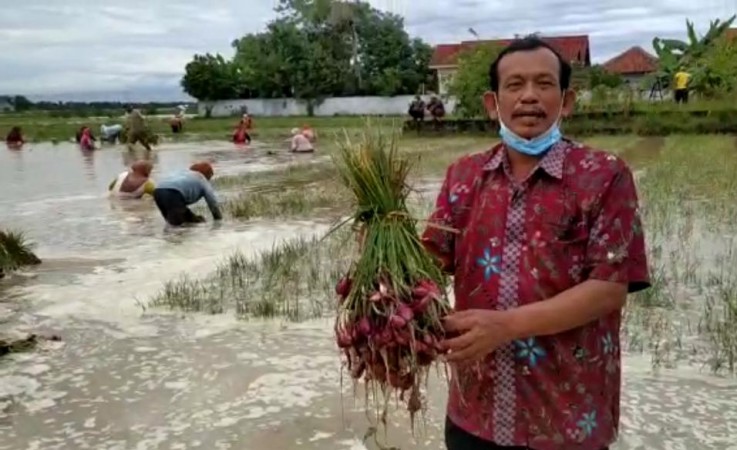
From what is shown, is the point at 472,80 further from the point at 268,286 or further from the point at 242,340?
the point at 242,340

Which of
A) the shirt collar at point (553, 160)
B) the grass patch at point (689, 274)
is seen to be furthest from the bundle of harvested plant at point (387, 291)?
the grass patch at point (689, 274)

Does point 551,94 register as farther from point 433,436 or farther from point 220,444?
point 220,444

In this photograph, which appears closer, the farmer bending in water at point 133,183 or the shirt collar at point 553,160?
the shirt collar at point 553,160

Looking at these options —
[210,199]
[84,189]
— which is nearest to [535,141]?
[210,199]

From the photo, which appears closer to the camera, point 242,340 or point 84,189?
point 242,340

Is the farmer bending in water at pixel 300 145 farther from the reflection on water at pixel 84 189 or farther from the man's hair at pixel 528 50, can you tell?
the man's hair at pixel 528 50

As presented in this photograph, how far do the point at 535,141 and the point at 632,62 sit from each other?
192 feet

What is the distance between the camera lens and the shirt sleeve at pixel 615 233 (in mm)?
1778

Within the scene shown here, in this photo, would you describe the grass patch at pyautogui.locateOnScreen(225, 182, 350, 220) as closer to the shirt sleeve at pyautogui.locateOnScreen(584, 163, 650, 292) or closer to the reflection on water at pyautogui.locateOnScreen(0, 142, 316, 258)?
the reflection on water at pyautogui.locateOnScreen(0, 142, 316, 258)

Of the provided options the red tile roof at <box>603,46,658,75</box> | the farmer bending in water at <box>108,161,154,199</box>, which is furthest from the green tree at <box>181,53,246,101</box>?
the farmer bending in water at <box>108,161,154,199</box>

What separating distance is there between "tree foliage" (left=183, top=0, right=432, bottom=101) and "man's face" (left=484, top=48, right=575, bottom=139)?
1924 inches

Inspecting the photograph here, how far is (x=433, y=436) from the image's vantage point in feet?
12.3

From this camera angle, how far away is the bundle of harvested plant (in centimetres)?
185

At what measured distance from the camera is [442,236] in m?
2.02
